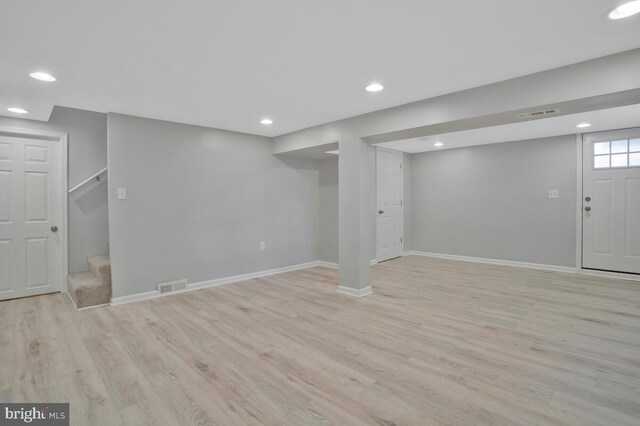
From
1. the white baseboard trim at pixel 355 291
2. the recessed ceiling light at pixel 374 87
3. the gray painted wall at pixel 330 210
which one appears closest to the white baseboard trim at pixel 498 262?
the gray painted wall at pixel 330 210

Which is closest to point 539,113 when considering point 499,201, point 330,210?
point 499,201

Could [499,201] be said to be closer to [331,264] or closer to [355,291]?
[331,264]

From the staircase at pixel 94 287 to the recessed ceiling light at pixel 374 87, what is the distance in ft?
11.4

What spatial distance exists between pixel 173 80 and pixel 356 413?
113 inches

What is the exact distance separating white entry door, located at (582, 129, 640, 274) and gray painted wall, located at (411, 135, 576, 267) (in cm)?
19

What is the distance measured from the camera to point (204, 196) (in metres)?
4.30

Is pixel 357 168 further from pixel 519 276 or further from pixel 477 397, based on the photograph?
pixel 519 276

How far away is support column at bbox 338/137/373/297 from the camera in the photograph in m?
3.82

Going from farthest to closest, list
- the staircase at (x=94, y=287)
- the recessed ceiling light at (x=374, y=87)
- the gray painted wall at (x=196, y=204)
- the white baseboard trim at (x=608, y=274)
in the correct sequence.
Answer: the white baseboard trim at (x=608, y=274) → the gray painted wall at (x=196, y=204) → the staircase at (x=94, y=287) → the recessed ceiling light at (x=374, y=87)

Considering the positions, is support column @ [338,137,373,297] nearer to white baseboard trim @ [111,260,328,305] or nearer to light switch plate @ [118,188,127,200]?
white baseboard trim @ [111,260,328,305]

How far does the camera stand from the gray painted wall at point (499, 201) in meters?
5.04

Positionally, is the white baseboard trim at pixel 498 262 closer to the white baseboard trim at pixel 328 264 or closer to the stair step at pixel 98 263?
the white baseboard trim at pixel 328 264

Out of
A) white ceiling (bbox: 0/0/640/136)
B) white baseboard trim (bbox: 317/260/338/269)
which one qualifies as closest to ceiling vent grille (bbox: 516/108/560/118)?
white ceiling (bbox: 0/0/640/136)

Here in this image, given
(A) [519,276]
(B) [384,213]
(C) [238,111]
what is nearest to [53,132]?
(C) [238,111]
